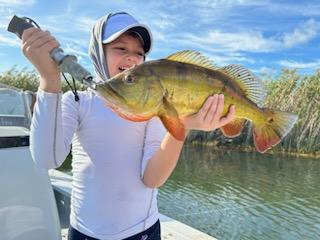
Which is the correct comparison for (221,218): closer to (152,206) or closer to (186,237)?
(186,237)

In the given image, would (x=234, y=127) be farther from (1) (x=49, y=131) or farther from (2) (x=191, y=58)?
(1) (x=49, y=131)

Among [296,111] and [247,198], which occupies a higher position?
[296,111]

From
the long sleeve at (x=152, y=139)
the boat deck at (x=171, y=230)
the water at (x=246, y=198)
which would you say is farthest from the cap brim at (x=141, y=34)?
the water at (x=246, y=198)

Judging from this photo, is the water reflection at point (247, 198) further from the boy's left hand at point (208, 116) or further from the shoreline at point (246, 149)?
the boy's left hand at point (208, 116)

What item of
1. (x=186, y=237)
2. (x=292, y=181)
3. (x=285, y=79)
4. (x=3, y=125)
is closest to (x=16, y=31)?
(x=3, y=125)

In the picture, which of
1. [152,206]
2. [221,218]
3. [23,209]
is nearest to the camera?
[152,206]

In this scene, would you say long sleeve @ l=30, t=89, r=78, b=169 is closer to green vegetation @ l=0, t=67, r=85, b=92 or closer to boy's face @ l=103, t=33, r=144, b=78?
boy's face @ l=103, t=33, r=144, b=78

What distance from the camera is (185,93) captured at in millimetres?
1318

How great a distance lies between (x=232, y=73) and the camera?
4.82ft

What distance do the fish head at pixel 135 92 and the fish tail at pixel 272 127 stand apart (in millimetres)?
411

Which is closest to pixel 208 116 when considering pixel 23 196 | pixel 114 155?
pixel 114 155

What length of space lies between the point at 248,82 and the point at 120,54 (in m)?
0.48

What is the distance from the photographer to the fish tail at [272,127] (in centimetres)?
151

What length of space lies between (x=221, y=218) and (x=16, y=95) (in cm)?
631
